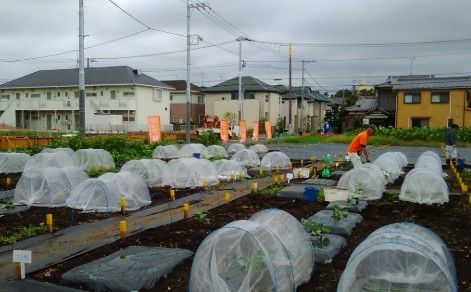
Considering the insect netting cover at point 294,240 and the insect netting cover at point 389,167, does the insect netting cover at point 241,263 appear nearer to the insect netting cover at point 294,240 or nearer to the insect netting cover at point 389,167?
the insect netting cover at point 294,240

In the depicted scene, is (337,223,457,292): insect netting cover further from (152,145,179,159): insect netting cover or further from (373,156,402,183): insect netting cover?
(152,145,179,159): insect netting cover

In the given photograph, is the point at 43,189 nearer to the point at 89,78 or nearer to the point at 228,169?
the point at 228,169

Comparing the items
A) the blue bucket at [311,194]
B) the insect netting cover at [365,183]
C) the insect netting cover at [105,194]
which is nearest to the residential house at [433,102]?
the insect netting cover at [365,183]

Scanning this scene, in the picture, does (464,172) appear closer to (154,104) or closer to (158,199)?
(158,199)

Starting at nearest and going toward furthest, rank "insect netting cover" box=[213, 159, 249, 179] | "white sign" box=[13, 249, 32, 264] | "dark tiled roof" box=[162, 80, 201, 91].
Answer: "white sign" box=[13, 249, 32, 264], "insect netting cover" box=[213, 159, 249, 179], "dark tiled roof" box=[162, 80, 201, 91]

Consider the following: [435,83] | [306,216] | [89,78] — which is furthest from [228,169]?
[89,78]

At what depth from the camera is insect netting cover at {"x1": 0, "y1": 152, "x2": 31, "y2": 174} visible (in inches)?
681

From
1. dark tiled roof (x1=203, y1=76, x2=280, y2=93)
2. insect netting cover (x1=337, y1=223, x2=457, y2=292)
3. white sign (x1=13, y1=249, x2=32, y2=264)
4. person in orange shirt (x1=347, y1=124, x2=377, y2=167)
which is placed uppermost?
dark tiled roof (x1=203, y1=76, x2=280, y2=93)

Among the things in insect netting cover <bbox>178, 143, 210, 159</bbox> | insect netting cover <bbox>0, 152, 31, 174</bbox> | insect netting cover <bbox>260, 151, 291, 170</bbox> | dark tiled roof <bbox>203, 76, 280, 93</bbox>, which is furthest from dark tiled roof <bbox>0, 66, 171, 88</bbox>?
insect netting cover <bbox>260, 151, 291, 170</bbox>

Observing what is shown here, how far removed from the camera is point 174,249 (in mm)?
6906

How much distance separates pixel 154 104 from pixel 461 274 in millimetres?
42313

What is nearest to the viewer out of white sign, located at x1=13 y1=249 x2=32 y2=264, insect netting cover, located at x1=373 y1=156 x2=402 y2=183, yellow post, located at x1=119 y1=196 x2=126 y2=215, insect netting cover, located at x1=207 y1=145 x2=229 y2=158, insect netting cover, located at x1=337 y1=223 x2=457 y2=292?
insect netting cover, located at x1=337 y1=223 x2=457 y2=292

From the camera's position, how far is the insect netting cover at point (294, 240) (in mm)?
5613

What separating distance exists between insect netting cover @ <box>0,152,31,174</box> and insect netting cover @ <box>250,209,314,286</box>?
1437 cm
